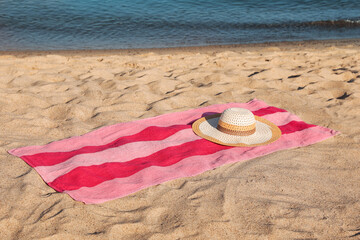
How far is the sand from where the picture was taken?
1.91 meters

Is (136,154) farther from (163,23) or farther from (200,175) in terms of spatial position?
(163,23)

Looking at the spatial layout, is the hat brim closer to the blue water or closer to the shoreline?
the shoreline

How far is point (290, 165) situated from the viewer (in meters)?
2.58

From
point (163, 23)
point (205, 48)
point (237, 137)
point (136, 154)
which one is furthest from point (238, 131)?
point (163, 23)

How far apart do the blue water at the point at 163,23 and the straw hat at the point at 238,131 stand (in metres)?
5.00

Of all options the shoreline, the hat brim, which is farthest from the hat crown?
the shoreline

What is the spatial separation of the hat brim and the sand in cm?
19

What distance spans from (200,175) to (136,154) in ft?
1.78

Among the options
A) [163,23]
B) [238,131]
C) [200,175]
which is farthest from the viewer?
[163,23]

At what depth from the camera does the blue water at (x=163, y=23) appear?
7.92 meters

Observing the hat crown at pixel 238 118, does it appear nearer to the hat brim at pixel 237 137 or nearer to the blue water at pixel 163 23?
the hat brim at pixel 237 137

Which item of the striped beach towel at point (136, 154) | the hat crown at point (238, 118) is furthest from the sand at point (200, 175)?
the hat crown at point (238, 118)

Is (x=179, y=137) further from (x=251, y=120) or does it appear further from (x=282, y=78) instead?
(x=282, y=78)

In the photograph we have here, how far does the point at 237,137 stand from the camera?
112 inches
